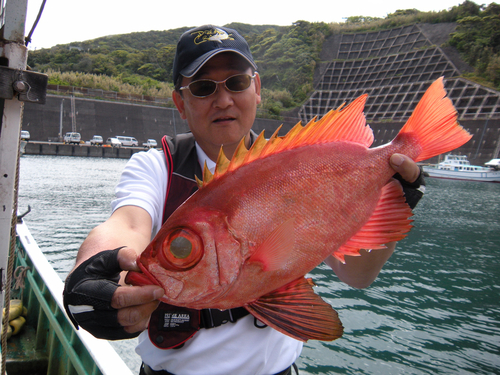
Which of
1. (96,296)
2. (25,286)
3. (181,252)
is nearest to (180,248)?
(181,252)

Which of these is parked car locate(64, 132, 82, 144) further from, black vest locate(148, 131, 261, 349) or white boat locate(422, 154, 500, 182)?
black vest locate(148, 131, 261, 349)

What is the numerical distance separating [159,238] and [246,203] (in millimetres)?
302

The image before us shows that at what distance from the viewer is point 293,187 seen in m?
1.25

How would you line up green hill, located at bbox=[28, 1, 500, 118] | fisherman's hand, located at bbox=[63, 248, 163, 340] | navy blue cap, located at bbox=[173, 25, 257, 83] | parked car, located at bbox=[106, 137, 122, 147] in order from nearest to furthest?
1. fisherman's hand, located at bbox=[63, 248, 163, 340]
2. navy blue cap, located at bbox=[173, 25, 257, 83]
3. parked car, located at bbox=[106, 137, 122, 147]
4. green hill, located at bbox=[28, 1, 500, 118]

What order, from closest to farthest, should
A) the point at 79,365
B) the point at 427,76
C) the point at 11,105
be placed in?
the point at 11,105, the point at 79,365, the point at 427,76

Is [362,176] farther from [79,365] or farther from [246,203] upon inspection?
[79,365]

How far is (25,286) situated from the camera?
4.66m

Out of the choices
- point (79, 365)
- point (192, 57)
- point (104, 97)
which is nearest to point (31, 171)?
point (104, 97)

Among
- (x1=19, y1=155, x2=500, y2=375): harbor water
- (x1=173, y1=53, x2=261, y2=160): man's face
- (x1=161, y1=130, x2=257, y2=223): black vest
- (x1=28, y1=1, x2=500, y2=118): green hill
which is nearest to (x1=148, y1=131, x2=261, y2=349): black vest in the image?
(x1=161, y1=130, x2=257, y2=223): black vest

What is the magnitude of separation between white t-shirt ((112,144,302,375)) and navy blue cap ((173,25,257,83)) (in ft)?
1.88

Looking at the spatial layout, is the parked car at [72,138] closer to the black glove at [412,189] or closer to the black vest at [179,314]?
the black vest at [179,314]

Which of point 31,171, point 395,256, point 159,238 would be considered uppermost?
point 159,238

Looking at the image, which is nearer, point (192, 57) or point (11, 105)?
point (192, 57)

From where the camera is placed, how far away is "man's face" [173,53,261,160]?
1.67m
